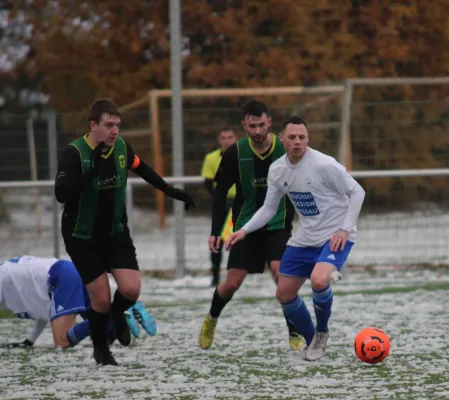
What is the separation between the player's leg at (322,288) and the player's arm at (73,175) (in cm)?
160

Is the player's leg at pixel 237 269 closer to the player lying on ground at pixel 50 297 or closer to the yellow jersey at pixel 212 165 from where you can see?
the player lying on ground at pixel 50 297

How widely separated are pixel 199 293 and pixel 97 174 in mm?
5236

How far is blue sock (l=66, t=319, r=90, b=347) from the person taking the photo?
8.82 m

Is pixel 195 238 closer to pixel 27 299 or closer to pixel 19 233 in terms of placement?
pixel 19 233

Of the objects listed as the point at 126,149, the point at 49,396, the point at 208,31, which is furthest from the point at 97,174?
the point at 208,31

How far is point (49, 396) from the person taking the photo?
7.18 meters

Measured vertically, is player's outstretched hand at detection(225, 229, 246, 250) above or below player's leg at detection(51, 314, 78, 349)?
above

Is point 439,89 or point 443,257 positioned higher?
point 439,89

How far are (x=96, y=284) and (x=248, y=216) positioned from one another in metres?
1.40

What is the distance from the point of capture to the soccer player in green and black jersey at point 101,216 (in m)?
7.98

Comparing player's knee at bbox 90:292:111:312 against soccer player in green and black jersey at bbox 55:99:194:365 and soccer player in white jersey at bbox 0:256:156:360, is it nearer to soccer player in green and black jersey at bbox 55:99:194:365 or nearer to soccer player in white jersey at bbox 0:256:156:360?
soccer player in green and black jersey at bbox 55:99:194:365

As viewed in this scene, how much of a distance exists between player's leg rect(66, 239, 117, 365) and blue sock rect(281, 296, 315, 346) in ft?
4.09

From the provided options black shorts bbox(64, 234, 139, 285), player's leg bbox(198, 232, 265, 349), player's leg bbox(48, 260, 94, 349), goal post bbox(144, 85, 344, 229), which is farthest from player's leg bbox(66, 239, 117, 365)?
goal post bbox(144, 85, 344, 229)

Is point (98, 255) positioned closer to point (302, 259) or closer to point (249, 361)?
point (249, 361)
